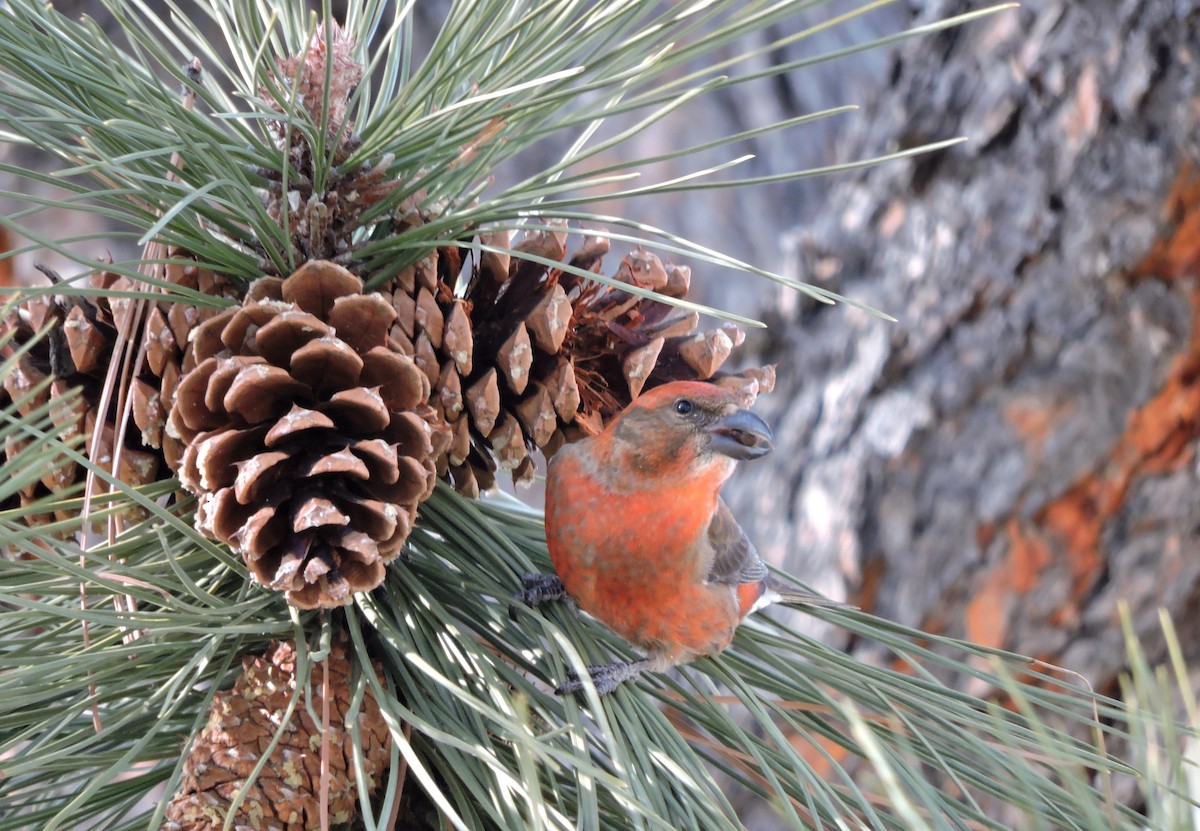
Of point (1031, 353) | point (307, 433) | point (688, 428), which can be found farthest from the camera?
point (1031, 353)

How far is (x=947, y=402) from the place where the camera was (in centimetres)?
213

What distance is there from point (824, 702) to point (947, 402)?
139 centimetres

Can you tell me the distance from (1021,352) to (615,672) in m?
1.51

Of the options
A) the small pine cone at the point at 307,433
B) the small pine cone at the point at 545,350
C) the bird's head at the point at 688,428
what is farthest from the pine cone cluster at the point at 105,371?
the bird's head at the point at 688,428

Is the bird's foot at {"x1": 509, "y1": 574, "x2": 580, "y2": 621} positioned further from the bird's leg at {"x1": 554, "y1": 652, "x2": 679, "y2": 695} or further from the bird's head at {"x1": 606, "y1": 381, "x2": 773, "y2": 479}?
the bird's head at {"x1": 606, "y1": 381, "x2": 773, "y2": 479}

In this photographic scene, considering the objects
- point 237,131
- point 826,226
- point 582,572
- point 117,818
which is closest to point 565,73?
point 237,131

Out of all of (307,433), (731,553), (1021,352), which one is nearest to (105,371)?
(307,433)

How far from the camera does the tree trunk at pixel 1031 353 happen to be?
1985 mm

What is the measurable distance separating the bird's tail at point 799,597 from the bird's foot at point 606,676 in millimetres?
215

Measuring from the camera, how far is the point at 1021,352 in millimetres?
2094

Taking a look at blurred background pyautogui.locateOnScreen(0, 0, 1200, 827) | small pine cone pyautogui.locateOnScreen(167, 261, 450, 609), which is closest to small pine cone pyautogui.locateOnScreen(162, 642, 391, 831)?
small pine cone pyautogui.locateOnScreen(167, 261, 450, 609)

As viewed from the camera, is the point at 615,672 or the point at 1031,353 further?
the point at 1031,353

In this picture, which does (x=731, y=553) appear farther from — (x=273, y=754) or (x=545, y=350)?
(x=273, y=754)

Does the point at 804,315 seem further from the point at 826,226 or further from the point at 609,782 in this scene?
the point at 609,782
